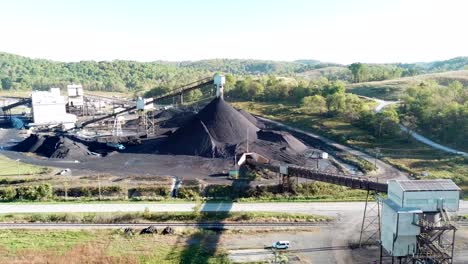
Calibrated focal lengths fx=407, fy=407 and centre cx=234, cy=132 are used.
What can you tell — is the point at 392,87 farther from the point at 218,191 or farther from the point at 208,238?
the point at 208,238

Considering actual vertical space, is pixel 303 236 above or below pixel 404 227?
below

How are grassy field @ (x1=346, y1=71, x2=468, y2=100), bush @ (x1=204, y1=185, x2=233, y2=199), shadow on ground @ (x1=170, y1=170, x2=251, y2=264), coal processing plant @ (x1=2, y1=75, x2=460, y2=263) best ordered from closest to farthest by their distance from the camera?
coal processing plant @ (x1=2, y1=75, x2=460, y2=263), shadow on ground @ (x1=170, y1=170, x2=251, y2=264), bush @ (x1=204, y1=185, x2=233, y2=199), grassy field @ (x1=346, y1=71, x2=468, y2=100)

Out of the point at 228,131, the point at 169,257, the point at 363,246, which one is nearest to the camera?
the point at 169,257

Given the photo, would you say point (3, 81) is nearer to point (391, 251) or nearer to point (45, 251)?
point (45, 251)

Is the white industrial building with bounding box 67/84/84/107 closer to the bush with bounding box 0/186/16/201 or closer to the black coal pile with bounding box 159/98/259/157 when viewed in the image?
the black coal pile with bounding box 159/98/259/157

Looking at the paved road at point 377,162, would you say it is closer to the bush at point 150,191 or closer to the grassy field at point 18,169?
the bush at point 150,191

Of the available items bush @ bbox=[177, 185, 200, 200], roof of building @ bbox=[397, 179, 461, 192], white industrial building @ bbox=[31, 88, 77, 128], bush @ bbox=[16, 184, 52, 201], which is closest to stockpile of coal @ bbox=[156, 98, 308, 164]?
bush @ bbox=[177, 185, 200, 200]

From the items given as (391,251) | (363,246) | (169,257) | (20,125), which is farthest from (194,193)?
(20,125)
